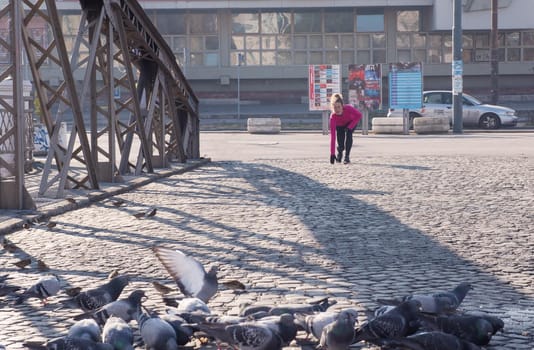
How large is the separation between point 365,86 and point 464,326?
116ft

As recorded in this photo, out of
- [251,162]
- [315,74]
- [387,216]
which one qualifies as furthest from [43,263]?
[315,74]

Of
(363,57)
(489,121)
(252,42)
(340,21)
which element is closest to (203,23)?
(252,42)

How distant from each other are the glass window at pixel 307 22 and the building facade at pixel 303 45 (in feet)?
0.19

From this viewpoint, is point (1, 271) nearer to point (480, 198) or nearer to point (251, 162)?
point (480, 198)

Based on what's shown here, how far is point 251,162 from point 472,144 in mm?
8316

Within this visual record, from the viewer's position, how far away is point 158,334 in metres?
4.24

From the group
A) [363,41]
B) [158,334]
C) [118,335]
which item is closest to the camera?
[118,335]

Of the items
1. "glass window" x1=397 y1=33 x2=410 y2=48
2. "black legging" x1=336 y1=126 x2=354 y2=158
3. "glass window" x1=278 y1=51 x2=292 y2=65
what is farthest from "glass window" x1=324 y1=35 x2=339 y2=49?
"black legging" x1=336 y1=126 x2=354 y2=158

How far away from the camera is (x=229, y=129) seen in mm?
43375

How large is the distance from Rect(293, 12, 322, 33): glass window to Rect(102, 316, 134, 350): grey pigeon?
55.4 metres

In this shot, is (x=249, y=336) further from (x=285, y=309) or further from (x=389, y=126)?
(x=389, y=126)

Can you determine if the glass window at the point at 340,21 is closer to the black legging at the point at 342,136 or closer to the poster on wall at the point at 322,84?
the poster on wall at the point at 322,84

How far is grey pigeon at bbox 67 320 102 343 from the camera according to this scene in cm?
418

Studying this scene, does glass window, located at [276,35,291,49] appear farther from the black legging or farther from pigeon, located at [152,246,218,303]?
pigeon, located at [152,246,218,303]
